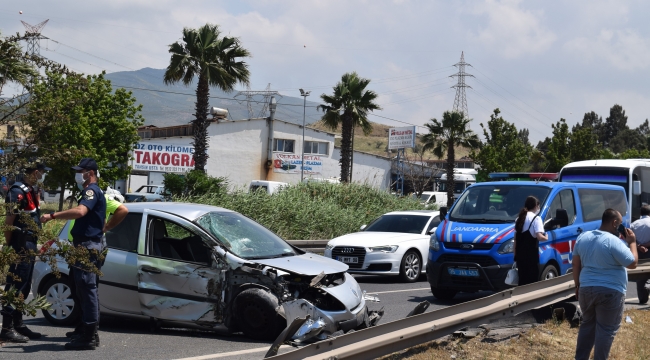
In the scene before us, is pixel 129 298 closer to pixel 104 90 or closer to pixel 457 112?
pixel 104 90

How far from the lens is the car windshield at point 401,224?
1605 cm

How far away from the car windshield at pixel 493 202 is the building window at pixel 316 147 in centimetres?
4863

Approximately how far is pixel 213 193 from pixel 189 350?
14558 millimetres

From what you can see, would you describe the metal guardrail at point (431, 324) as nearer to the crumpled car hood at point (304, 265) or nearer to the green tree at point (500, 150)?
the crumpled car hood at point (304, 265)

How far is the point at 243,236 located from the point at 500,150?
48765 millimetres

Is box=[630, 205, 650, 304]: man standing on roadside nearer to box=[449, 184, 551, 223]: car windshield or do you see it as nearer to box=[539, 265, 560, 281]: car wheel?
box=[539, 265, 560, 281]: car wheel

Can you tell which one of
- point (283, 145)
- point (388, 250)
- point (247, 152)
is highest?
point (283, 145)

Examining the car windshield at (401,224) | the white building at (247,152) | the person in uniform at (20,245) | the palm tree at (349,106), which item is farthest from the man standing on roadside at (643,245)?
the white building at (247,152)

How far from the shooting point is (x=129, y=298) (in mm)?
8258

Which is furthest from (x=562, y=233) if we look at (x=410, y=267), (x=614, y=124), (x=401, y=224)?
(x=614, y=124)

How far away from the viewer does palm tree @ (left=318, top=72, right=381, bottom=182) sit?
41.9 metres

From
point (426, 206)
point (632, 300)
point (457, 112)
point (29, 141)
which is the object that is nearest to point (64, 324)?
point (29, 141)

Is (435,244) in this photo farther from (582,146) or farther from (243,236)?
(582,146)

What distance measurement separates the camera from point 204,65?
32.5 meters
